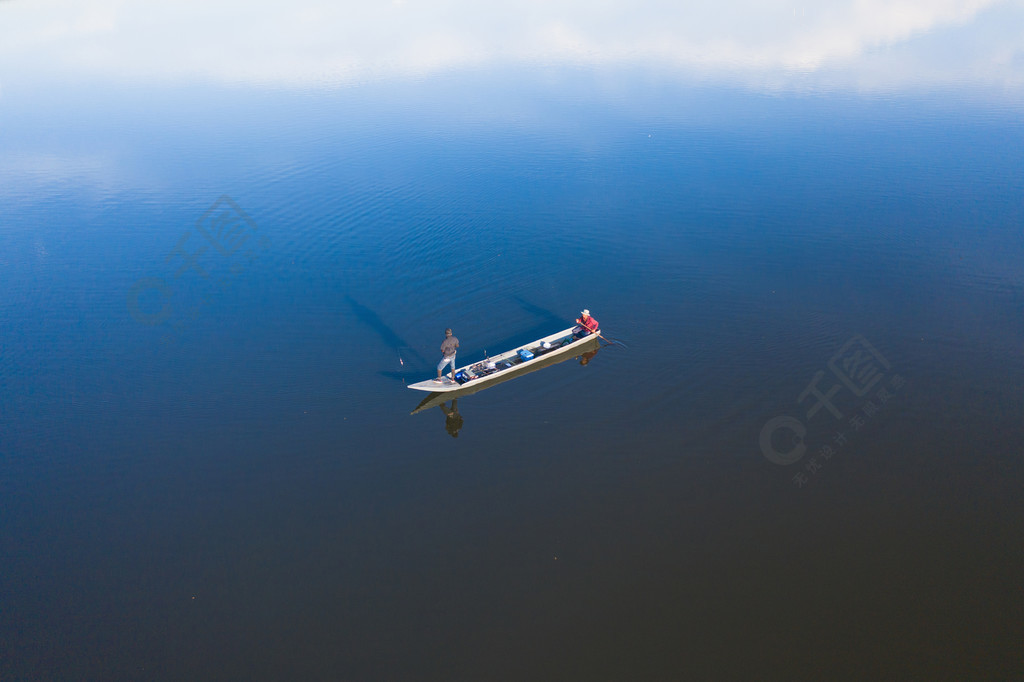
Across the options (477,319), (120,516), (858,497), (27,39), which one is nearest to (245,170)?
(477,319)

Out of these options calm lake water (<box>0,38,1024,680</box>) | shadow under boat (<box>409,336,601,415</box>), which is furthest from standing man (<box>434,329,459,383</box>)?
calm lake water (<box>0,38,1024,680</box>)

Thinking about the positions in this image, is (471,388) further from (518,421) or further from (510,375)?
(518,421)

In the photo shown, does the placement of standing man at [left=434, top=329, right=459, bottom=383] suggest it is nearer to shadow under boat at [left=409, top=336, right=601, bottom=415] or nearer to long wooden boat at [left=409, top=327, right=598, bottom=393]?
long wooden boat at [left=409, top=327, right=598, bottom=393]

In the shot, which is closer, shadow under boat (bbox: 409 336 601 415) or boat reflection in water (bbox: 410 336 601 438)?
boat reflection in water (bbox: 410 336 601 438)

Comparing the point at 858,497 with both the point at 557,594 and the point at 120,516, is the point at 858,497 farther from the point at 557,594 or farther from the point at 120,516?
the point at 120,516

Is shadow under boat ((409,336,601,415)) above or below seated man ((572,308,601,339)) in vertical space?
below
